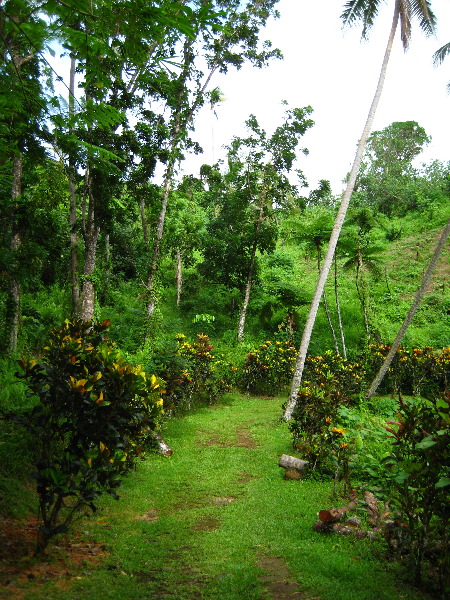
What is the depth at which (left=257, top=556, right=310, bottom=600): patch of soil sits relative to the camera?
320 cm

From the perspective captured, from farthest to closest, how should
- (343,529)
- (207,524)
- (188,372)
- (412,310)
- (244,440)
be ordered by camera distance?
(412,310) < (188,372) < (244,440) < (207,524) < (343,529)

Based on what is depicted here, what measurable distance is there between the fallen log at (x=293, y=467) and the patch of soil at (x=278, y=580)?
102 inches

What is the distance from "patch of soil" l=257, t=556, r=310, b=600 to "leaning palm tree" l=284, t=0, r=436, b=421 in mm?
6283

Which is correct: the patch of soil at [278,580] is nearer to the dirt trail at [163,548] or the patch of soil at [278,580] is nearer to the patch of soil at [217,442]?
the dirt trail at [163,548]

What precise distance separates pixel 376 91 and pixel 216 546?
1023 cm

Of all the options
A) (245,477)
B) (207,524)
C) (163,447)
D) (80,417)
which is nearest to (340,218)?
(245,477)

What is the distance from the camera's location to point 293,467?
6590mm

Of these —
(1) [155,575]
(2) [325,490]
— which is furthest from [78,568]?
(2) [325,490]

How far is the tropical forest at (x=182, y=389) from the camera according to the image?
3295 mm

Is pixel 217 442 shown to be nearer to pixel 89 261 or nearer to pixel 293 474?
pixel 293 474

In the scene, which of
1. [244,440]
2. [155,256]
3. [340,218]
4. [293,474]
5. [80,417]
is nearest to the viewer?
[80,417]

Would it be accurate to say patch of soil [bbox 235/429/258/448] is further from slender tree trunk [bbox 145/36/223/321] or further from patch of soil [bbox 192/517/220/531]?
slender tree trunk [bbox 145/36/223/321]

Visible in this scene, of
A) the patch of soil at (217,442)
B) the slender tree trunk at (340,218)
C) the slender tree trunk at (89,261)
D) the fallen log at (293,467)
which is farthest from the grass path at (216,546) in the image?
the slender tree trunk at (89,261)

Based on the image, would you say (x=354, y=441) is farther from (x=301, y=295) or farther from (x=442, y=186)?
(x=442, y=186)
